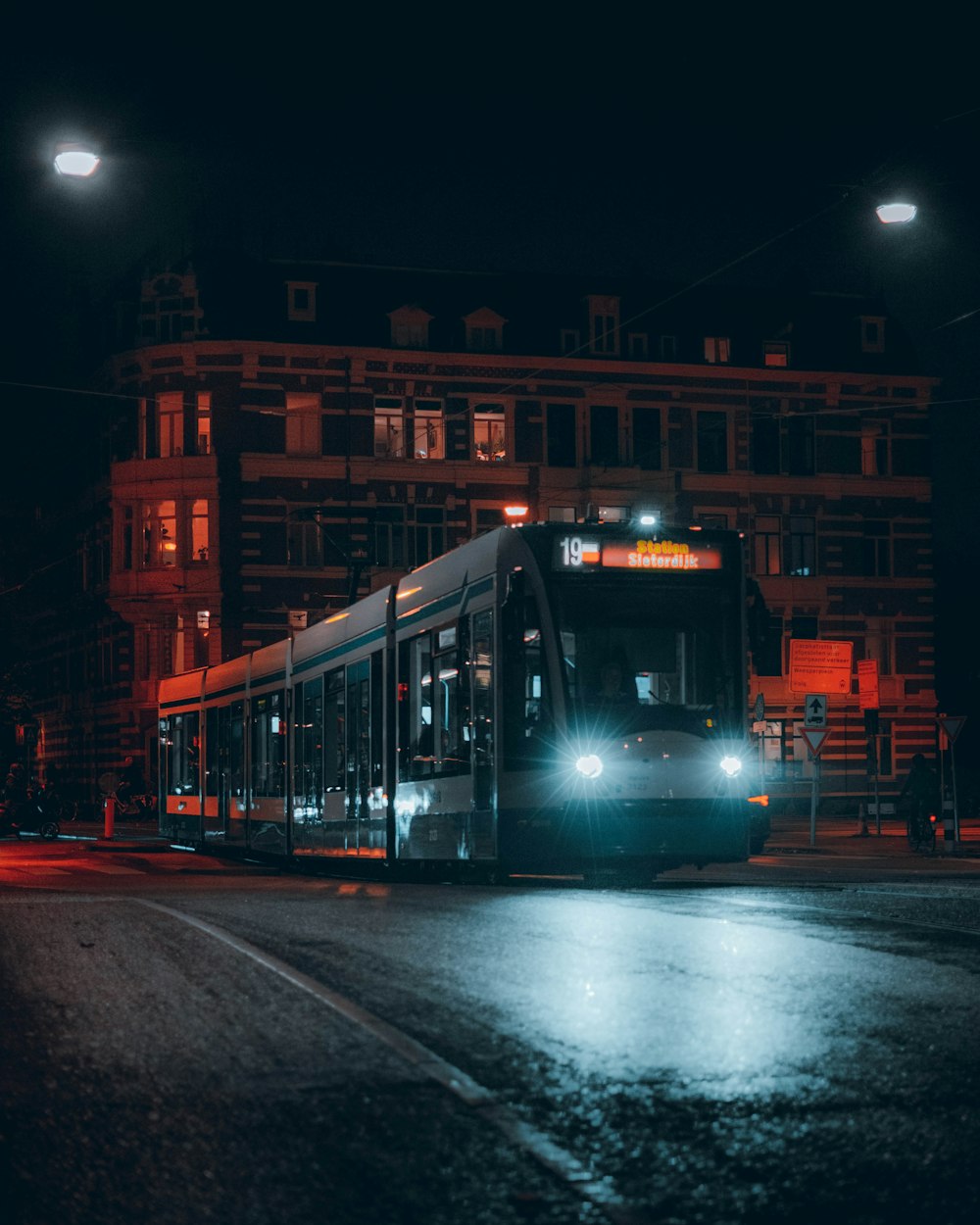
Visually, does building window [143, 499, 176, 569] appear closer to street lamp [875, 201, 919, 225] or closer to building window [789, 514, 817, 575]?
building window [789, 514, 817, 575]

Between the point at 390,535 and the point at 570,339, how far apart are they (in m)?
9.49

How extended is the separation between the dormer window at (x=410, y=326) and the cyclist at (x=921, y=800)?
31.3m

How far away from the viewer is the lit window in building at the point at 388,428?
196 feet

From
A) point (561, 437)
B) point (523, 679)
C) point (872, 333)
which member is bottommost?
point (523, 679)

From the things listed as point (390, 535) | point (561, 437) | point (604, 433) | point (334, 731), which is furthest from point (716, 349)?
point (334, 731)

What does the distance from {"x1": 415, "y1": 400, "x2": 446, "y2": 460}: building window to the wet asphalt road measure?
4792 cm

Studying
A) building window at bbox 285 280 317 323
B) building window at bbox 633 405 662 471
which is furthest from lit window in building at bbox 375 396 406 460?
building window at bbox 633 405 662 471

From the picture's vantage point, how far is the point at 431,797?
19016mm

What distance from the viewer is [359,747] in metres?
22.1

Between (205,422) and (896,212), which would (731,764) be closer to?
(896,212)

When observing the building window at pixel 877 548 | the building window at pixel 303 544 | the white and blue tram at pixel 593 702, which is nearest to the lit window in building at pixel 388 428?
the building window at pixel 303 544

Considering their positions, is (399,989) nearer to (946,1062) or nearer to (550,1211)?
(946,1062)

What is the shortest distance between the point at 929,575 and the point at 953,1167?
60.7 m

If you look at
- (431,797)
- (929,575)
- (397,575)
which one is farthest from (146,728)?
(431,797)
